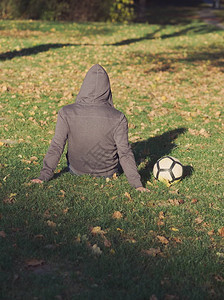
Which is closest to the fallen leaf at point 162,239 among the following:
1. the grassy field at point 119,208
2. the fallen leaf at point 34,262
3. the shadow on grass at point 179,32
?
the grassy field at point 119,208

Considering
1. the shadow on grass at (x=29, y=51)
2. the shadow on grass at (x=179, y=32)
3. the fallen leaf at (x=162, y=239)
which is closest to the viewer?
the fallen leaf at (x=162, y=239)

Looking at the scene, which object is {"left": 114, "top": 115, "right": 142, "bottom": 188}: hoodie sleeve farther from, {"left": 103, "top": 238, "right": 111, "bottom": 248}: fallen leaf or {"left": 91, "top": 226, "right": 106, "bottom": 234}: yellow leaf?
{"left": 103, "top": 238, "right": 111, "bottom": 248}: fallen leaf

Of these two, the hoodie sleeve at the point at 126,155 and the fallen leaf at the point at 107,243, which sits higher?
the hoodie sleeve at the point at 126,155

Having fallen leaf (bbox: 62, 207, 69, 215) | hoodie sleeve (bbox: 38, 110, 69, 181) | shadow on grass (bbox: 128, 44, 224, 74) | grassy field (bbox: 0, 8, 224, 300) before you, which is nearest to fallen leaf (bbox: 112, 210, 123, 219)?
grassy field (bbox: 0, 8, 224, 300)

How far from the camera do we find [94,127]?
5551mm

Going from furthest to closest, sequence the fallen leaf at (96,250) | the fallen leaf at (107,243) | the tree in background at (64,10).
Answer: the tree in background at (64,10)
the fallen leaf at (107,243)
the fallen leaf at (96,250)

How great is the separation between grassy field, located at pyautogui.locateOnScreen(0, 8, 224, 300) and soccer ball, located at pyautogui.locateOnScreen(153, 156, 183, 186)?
0.13m

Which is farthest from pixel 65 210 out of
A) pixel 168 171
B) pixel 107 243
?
pixel 168 171

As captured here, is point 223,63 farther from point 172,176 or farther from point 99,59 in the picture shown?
point 172,176

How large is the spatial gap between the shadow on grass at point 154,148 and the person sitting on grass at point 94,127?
0.77 meters

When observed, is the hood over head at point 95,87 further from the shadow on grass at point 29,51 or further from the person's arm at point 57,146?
the shadow on grass at point 29,51

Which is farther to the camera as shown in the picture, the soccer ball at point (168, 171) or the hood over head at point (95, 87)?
the soccer ball at point (168, 171)

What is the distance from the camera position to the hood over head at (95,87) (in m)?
5.41

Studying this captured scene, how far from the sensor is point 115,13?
30.7 metres
